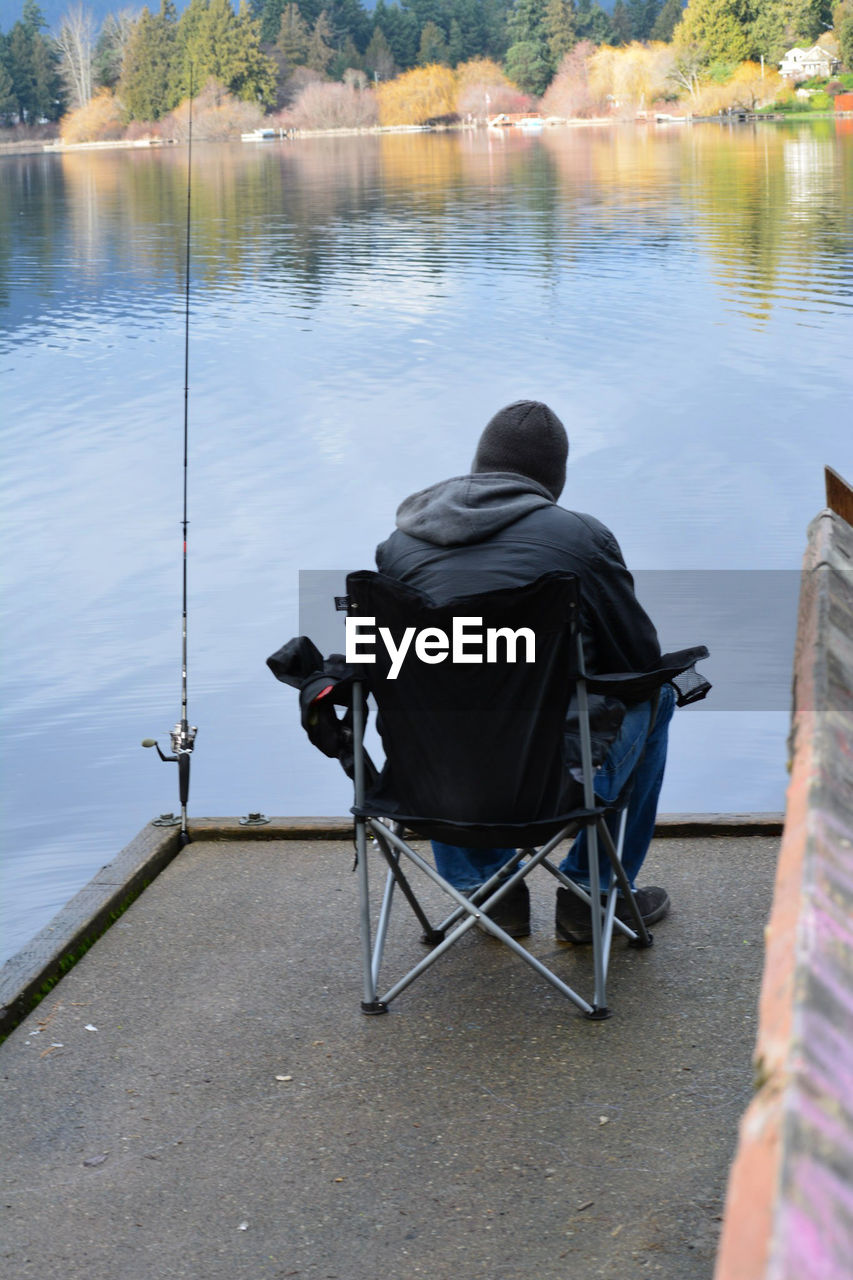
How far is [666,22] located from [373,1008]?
63.4 feet

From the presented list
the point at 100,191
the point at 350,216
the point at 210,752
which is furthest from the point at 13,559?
the point at 100,191

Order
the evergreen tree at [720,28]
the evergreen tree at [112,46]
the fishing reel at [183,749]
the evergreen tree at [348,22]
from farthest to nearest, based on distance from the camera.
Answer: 1. the evergreen tree at [348,22]
2. the evergreen tree at [720,28]
3. the evergreen tree at [112,46]
4. the fishing reel at [183,749]

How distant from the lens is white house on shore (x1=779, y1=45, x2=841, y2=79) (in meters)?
20.0

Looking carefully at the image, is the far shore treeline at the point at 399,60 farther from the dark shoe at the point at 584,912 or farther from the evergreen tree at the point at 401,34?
the dark shoe at the point at 584,912

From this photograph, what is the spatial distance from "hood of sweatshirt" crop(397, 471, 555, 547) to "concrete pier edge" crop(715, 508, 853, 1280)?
1.83 metres

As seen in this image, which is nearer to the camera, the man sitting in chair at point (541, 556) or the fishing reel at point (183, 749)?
the man sitting in chair at point (541, 556)

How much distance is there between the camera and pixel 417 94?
2189 cm

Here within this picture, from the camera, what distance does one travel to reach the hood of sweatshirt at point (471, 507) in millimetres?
2652

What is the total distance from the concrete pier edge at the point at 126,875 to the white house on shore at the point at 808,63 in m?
18.5

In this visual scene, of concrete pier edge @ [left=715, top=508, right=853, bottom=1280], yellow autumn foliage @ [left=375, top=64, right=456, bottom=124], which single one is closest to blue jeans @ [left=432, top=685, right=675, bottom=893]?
concrete pier edge @ [left=715, top=508, right=853, bottom=1280]

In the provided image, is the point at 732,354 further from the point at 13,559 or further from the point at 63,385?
the point at 13,559

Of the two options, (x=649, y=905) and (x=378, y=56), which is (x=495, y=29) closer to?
(x=378, y=56)

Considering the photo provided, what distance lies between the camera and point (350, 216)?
24.7 m

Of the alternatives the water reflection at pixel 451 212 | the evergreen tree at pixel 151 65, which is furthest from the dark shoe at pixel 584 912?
the evergreen tree at pixel 151 65
